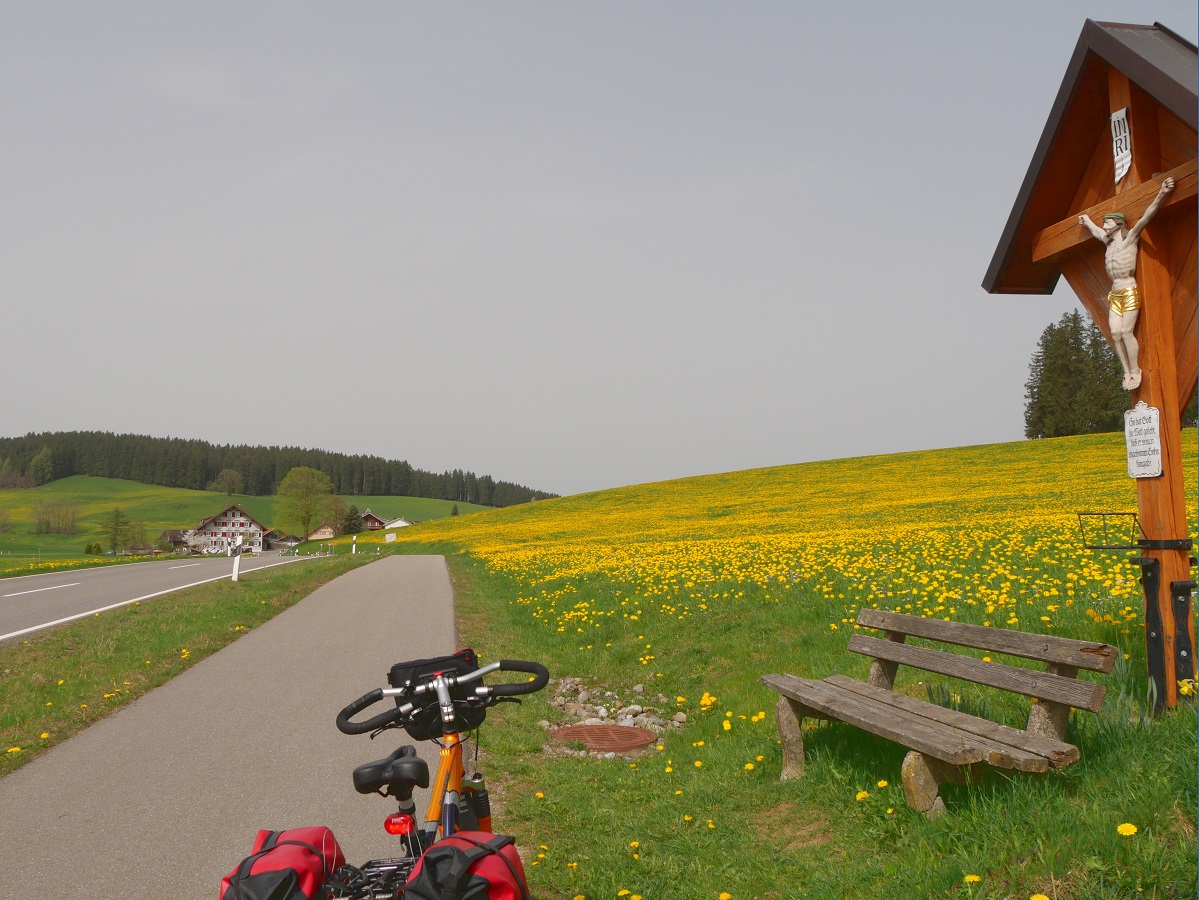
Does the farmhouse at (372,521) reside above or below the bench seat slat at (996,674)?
below

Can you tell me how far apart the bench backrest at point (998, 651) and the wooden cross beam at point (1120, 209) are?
2335mm

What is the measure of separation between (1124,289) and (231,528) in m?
127

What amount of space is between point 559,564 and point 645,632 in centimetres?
919

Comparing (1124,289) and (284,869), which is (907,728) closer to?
(1124,289)

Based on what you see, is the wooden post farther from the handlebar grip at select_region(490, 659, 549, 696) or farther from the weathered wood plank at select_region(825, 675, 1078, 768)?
the handlebar grip at select_region(490, 659, 549, 696)

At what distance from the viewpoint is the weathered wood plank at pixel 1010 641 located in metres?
4.23

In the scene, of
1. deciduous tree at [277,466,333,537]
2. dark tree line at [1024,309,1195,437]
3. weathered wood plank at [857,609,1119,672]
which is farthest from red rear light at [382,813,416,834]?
deciduous tree at [277,466,333,537]

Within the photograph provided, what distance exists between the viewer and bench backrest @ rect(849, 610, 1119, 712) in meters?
4.11

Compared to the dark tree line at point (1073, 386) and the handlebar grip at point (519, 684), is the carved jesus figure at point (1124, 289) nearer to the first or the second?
the handlebar grip at point (519, 684)

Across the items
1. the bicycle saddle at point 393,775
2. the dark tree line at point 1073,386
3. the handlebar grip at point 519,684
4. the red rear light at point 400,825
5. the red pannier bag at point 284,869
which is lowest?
the red rear light at point 400,825

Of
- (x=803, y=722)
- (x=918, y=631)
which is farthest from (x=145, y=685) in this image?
(x=918, y=631)

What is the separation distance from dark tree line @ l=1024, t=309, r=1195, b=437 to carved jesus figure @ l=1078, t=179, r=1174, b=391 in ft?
236

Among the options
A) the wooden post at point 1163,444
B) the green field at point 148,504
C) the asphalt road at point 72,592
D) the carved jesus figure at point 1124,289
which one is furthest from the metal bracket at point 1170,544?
the green field at point 148,504

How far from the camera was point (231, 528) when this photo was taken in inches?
4722
